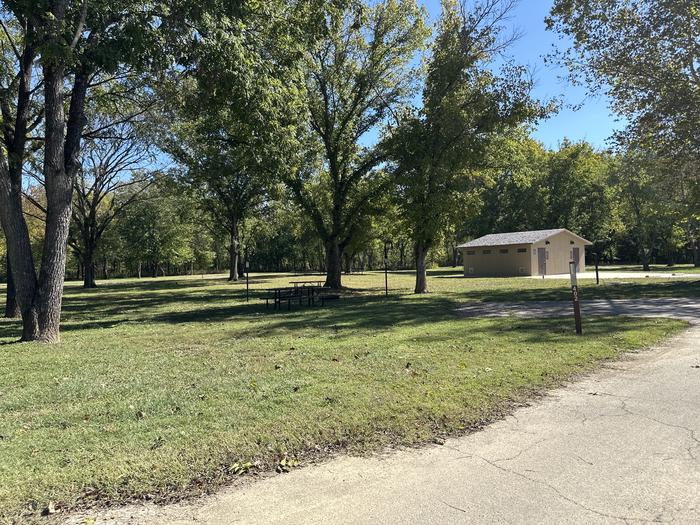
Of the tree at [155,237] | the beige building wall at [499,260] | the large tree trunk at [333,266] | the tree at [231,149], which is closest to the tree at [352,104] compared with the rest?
the large tree trunk at [333,266]

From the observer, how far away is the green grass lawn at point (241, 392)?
378cm

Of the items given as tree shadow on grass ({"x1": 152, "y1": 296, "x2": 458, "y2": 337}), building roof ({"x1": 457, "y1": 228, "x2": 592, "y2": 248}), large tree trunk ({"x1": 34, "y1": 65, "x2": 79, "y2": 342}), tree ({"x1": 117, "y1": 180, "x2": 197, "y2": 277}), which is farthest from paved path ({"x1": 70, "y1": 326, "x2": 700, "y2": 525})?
tree ({"x1": 117, "y1": 180, "x2": 197, "y2": 277})

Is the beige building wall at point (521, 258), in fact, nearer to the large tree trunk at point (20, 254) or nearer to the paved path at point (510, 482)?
the large tree trunk at point (20, 254)

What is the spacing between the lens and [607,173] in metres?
50.7

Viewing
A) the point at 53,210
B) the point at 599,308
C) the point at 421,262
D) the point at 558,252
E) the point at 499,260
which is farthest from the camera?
the point at 499,260

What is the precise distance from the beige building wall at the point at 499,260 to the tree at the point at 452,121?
18.4 metres

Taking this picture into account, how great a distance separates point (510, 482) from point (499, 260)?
37.1m

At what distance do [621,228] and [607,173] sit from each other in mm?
6673

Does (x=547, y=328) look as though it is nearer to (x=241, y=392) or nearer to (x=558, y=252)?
(x=241, y=392)

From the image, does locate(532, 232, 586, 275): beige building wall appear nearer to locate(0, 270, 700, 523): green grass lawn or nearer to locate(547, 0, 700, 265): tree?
locate(547, 0, 700, 265): tree

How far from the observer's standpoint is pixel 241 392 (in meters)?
5.79

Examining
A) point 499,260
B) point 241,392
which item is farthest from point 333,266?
point 241,392

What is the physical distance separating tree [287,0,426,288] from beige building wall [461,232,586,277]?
16.7 metres

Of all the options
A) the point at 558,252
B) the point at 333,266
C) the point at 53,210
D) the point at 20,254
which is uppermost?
the point at 53,210
